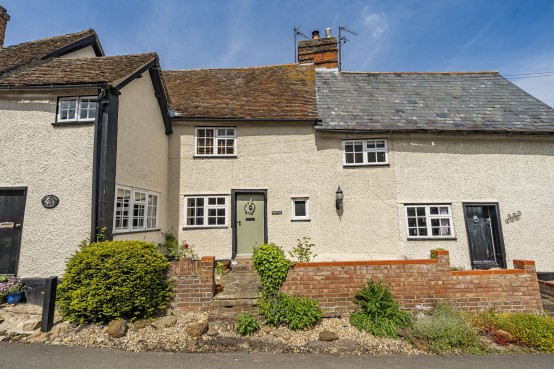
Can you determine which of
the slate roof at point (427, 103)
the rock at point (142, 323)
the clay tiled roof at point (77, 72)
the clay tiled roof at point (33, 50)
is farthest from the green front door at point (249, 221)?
the clay tiled roof at point (33, 50)

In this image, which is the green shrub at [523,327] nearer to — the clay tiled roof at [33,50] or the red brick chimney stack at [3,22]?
the clay tiled roof at [33,50]

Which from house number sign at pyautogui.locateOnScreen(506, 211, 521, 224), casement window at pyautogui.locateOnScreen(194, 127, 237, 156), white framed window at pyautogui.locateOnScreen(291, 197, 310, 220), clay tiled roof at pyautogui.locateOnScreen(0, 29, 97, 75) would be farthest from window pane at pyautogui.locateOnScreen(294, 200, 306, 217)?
clay tiled roof at pyautogui.locateOnScreen(0, 29, 97, 75)

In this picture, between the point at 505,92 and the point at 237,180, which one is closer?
the point at 237,180

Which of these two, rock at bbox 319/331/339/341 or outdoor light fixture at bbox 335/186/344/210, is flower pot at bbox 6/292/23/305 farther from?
outdoor light fixture at bbox 335/186/344/210

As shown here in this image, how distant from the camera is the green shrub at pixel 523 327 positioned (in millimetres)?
4719

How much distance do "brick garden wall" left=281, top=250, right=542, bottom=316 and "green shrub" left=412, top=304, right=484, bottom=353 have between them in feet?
1.57

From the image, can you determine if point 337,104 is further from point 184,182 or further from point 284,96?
point 184,182

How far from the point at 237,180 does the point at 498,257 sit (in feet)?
30.1

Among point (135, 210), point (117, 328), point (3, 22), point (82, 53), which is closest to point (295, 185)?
point (135, 210)

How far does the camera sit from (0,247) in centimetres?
613

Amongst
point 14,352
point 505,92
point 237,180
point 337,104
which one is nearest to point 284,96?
point 337,104

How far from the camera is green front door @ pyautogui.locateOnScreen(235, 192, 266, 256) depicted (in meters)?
9.40

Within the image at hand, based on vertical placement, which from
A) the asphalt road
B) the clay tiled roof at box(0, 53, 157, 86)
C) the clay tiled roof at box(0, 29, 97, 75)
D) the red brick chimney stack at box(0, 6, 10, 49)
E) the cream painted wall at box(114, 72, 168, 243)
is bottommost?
the asphalt road

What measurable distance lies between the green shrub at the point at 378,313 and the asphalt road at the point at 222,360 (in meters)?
0.64
